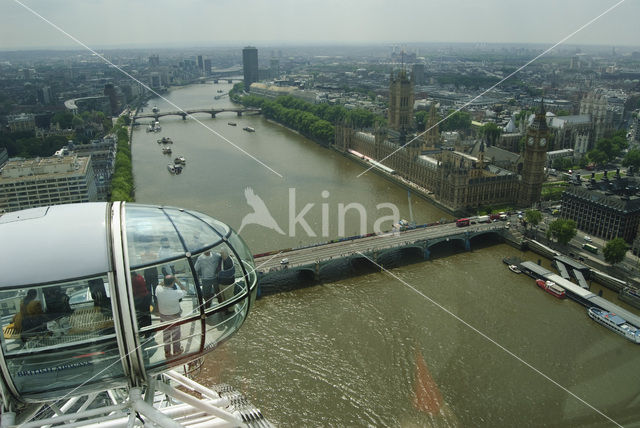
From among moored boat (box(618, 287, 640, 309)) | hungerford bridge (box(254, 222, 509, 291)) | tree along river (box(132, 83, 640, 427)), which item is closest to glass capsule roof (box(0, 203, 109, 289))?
tree along river (box(132, 83, 640, 427))

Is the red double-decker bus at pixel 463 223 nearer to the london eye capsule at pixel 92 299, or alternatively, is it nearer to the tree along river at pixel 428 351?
the tree along river at pixel 428 351

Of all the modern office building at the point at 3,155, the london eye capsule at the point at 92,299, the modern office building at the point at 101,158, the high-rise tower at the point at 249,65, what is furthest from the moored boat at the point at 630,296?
the high-rise tower at the point at 249,65

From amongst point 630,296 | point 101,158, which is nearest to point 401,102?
point 101,158

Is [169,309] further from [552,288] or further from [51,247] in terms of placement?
[552,288]

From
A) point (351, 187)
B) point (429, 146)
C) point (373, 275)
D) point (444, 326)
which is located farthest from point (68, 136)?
point (444, 326)

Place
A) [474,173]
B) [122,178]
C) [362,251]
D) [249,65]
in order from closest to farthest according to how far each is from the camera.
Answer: [362,251], [474,173], [122,178], [249,65]

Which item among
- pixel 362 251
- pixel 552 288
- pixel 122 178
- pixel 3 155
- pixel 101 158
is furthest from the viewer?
pixel 3 155

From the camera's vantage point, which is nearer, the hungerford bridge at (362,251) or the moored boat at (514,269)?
the hungerford bridge at (362,251)
